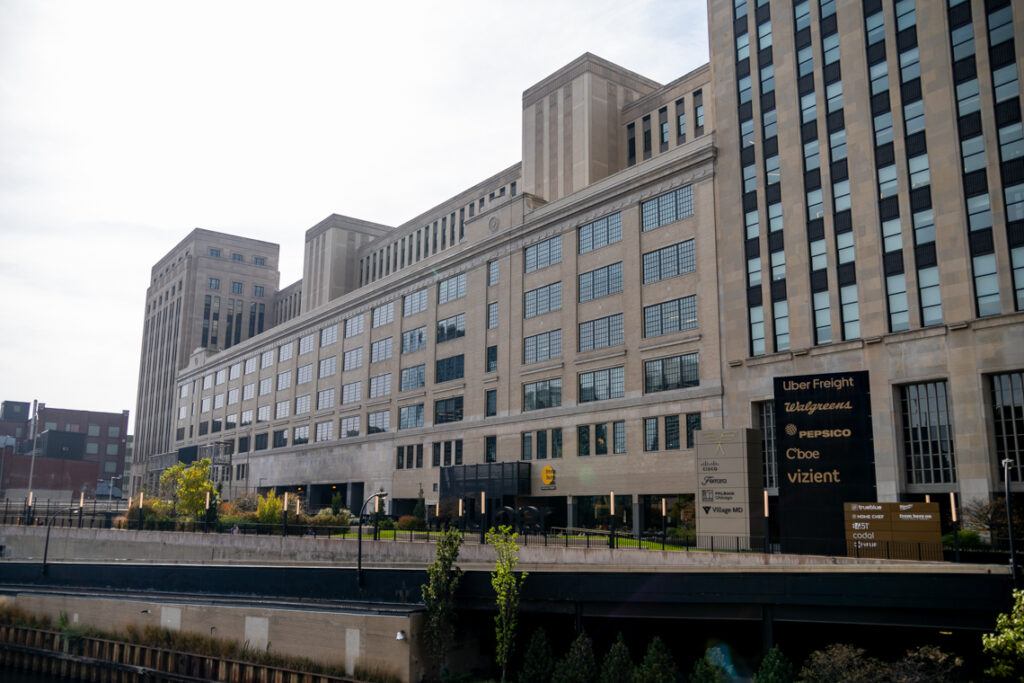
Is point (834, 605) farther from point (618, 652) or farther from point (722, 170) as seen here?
point (722, 170)

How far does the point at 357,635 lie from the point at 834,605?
18466mm

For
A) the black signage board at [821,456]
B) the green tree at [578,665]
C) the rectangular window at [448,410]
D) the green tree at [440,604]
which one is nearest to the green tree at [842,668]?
the green tree at [578,665]

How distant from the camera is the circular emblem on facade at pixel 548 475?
64750mm

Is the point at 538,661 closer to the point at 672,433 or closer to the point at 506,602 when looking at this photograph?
the point at 506,602

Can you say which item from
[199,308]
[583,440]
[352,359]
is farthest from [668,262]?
[199,308]

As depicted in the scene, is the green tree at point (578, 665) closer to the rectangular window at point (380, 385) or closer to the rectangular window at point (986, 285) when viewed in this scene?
the rectangular window at point (986, 285)

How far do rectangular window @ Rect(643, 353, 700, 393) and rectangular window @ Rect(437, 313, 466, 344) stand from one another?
22797 mm

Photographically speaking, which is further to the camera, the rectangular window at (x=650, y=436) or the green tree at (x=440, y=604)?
the rectangular window at (x=650, y=436)

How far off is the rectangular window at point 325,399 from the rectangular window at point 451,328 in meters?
21.9

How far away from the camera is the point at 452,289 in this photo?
80.1 meters

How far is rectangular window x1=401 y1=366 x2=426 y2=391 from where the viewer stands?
82562 mm

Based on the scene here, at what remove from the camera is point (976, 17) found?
4588 cm

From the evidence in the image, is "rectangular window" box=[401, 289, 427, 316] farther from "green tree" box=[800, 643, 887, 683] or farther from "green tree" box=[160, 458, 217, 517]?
"green tree" box=[800, 643, 887, 683]

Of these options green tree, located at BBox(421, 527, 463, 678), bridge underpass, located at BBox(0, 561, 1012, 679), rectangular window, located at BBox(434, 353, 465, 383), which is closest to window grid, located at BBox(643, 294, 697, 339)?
rectangular window, located at BBox(434, 353, 465, 383)
